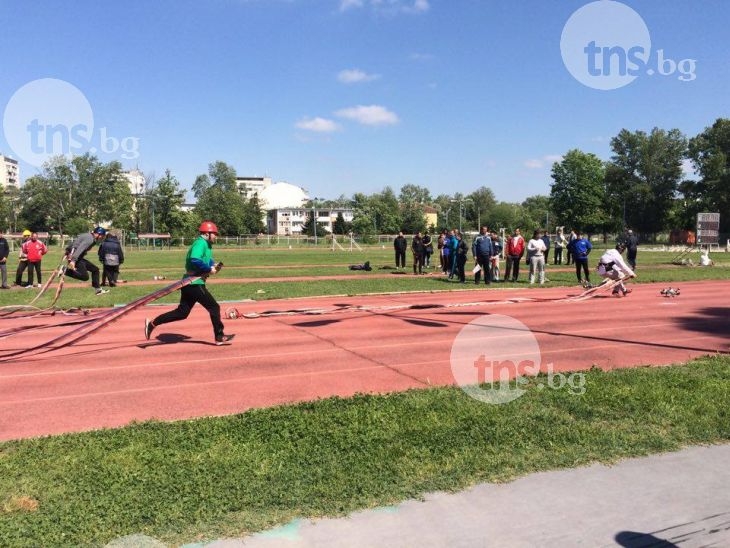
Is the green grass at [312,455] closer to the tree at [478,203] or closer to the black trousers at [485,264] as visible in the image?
the black trousers at [485,264]

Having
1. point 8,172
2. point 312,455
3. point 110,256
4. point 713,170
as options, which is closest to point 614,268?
point 312,455

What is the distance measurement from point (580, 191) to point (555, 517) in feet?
341

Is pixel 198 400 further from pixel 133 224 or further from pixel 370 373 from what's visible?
pixel 133 224

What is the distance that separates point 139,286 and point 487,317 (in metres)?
12.6

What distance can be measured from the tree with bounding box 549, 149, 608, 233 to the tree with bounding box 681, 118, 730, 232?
13287 mm

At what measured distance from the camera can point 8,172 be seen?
6816 inches

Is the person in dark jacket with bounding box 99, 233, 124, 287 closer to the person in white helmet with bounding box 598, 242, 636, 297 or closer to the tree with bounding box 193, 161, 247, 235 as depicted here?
the person in white helmet with bounding box 598, 242, 636, 297

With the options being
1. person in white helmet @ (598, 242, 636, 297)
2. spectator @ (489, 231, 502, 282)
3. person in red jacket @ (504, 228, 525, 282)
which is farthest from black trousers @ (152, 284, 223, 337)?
person in red jacket @ (504, 228, 525, 282)

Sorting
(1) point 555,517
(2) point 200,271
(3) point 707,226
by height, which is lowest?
(1) point 555,517

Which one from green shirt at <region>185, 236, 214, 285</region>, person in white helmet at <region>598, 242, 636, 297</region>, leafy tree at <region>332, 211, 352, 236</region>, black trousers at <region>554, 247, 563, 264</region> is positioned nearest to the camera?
green shirt at <region>185, 236, 214, 285</region>

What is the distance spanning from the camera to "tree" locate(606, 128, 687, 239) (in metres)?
95.1

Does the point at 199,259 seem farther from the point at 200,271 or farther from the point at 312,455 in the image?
the point at 312,455

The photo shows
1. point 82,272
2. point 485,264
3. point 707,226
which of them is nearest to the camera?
point 82,272

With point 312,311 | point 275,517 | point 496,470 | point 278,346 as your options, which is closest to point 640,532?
point 496,470
